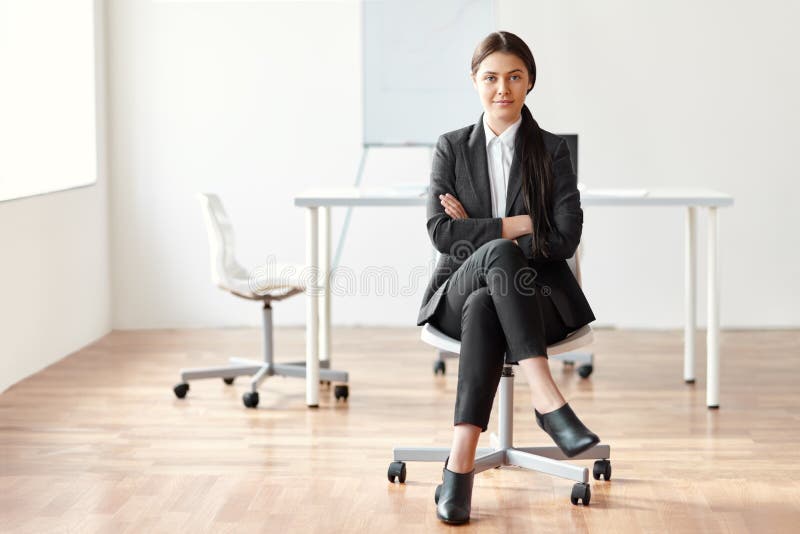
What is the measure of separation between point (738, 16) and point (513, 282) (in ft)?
11.6

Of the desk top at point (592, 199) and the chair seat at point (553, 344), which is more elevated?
the desk top at point (592, 199)

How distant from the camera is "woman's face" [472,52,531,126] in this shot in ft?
9.82

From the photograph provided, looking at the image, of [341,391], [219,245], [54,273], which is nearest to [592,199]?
[341,391]

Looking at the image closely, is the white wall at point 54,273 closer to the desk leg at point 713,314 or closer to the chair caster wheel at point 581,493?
the chair caster wheel at point 581,493

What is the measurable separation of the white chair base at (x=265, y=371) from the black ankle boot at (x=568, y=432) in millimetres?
1585

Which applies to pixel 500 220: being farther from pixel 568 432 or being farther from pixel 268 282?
pixel 268 282

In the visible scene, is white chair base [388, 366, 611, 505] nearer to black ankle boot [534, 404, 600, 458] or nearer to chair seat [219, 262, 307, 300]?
black ankle boot [534, 404, 600, 458]

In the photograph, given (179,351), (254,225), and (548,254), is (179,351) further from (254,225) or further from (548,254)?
(548,254)

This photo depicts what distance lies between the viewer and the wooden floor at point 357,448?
9.24 ft

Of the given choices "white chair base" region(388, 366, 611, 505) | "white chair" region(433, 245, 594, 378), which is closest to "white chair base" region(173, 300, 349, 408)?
"white chair" region(433, 245, 594, 378)

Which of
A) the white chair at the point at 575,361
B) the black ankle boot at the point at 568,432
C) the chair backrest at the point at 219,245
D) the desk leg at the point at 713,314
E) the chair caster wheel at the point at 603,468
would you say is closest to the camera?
the black ankle boot at the point at 568,432

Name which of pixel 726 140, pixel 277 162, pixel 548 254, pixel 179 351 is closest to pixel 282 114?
pixel 277 162

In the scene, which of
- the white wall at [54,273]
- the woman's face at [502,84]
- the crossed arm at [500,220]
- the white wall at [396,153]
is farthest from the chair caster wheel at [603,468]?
the white wall at [396,153]

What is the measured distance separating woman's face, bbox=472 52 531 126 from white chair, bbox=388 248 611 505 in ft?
1.56
